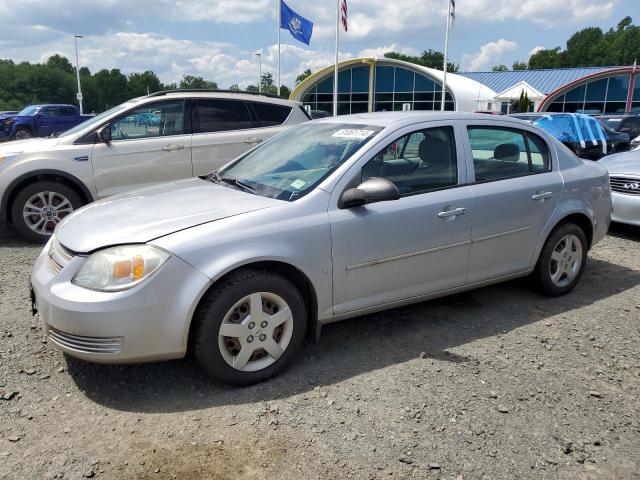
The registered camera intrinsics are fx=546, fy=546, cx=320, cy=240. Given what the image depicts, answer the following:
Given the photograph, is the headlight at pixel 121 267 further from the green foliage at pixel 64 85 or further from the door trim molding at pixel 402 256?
the green foliage at pixel 64 85

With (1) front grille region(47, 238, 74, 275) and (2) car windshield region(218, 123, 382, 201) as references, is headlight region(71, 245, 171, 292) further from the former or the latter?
(2) car windshield region(218, 123, 382, 201)

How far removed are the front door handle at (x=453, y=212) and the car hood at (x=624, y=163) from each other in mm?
4309

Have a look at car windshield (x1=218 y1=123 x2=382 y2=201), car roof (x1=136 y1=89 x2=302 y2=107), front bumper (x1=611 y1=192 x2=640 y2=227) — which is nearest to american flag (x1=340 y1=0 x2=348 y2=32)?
car roof (x1=136 y1=89 x2=302 y2=107)

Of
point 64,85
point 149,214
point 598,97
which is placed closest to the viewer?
point 149,214

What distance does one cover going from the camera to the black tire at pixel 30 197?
6398mm

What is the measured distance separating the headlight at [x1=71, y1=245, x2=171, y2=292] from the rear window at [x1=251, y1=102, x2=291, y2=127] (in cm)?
491

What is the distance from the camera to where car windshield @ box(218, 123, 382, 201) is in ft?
11.9

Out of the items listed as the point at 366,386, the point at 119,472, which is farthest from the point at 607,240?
the point at 119,472

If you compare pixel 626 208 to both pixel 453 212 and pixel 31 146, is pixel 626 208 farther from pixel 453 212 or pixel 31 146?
pixel 31 146

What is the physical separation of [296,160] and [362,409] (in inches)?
70.8

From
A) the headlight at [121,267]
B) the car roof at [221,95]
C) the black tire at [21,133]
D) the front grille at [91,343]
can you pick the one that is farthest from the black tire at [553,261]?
the black tire at [21,133]

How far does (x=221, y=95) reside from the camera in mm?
7355

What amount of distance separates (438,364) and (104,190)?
4.84 meters

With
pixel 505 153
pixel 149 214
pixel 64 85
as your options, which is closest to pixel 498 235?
pixel 505 153
